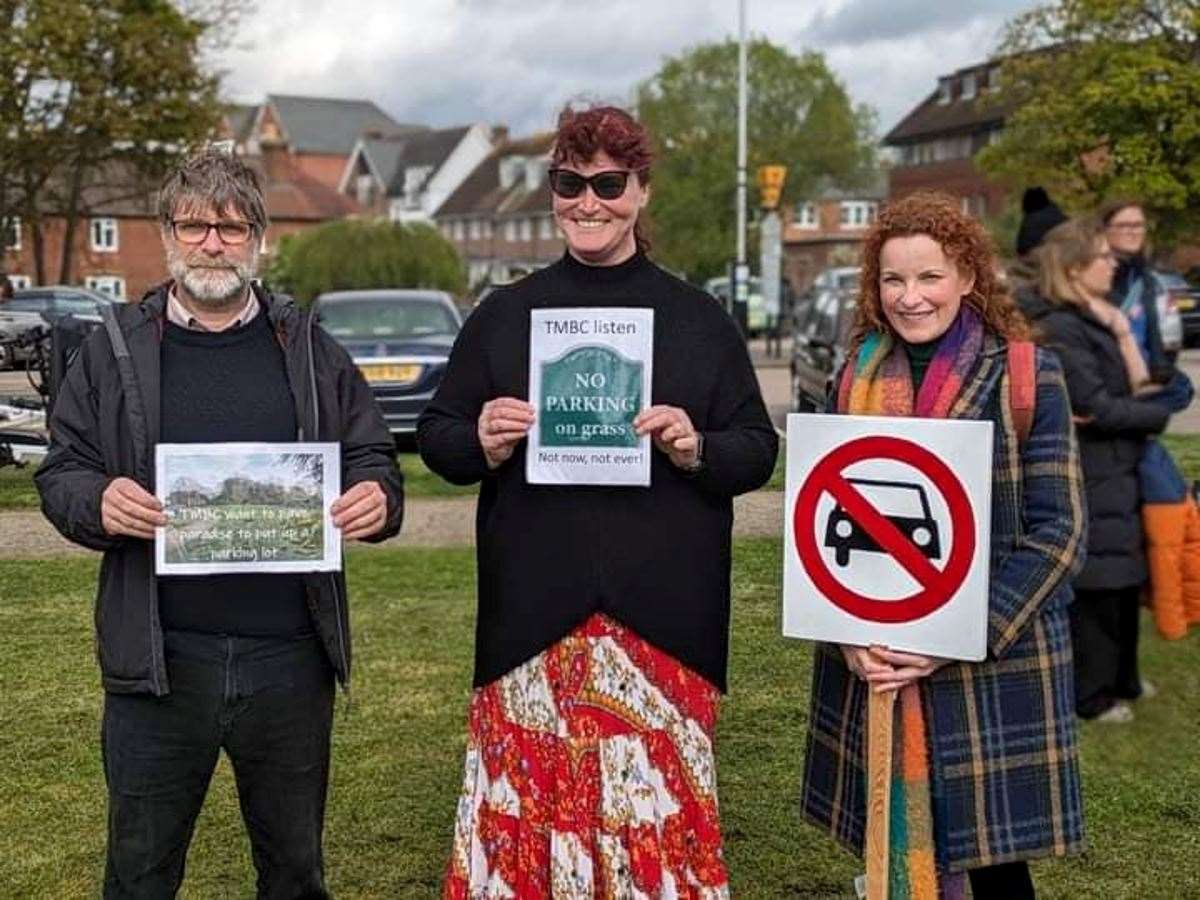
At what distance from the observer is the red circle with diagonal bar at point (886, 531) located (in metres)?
2.88

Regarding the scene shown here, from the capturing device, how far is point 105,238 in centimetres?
6091

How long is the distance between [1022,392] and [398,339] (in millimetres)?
12246

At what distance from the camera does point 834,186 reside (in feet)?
223

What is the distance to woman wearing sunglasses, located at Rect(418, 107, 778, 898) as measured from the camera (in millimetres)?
3150

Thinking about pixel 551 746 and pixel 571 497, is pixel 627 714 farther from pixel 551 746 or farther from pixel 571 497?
pixel 571 497

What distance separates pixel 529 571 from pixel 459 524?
7.01m

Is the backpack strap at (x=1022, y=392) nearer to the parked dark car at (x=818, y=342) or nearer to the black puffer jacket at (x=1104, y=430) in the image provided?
the black puffer jacket at (x=1104, y=430)

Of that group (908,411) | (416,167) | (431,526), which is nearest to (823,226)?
(416,167)

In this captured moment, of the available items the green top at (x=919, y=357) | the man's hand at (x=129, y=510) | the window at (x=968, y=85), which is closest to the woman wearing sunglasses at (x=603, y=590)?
the green top at (x=919, y=357)

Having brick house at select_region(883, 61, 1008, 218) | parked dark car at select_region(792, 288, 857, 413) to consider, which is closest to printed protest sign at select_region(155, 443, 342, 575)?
parked dark car at select_region(792, 288, 857, 413)

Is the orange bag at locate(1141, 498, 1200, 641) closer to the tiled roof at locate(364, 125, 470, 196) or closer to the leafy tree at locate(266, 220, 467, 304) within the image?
the leafy tree at locate(266, 220, 467, 304)

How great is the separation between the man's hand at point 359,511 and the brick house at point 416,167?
88.5 m

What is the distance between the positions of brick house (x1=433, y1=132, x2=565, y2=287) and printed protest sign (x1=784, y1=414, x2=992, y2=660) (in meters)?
73.2

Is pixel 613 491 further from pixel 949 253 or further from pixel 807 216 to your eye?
pixel 807 216
